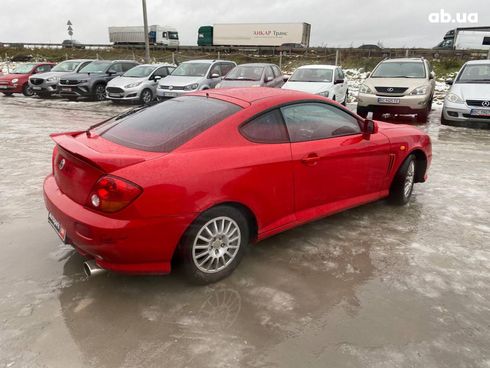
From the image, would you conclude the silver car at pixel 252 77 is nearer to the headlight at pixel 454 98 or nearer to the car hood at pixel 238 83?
the car hood at pixel 238 83

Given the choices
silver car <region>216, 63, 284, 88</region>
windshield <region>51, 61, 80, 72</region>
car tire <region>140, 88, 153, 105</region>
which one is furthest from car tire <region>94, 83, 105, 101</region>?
silver car <region>216, 63, 284, 88</region>

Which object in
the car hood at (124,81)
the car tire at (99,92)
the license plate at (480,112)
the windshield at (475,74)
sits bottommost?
the car tire at (99,92)

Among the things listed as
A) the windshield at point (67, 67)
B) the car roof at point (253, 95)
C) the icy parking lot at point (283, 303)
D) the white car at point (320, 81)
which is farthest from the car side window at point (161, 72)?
the car roof at point (253, 95)

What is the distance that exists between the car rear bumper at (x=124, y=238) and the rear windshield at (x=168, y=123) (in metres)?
0.56

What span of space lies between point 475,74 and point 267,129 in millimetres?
9641

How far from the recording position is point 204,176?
2.78 metres

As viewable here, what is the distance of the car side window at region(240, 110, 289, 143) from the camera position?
320 cm

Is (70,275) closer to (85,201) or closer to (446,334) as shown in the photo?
(85,201)

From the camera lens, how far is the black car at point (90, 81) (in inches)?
621

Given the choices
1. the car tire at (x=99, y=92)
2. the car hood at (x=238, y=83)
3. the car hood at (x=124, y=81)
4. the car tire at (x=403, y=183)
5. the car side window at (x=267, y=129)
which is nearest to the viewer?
the car side window at (x=267, y=129)

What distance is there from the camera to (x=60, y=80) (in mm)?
16031

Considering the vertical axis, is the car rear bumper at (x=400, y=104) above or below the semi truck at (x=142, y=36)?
below

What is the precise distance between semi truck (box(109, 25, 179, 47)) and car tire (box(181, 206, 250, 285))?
142 ft

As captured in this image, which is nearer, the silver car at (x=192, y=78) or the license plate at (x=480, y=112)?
the license plate at (x=480, y=112)
